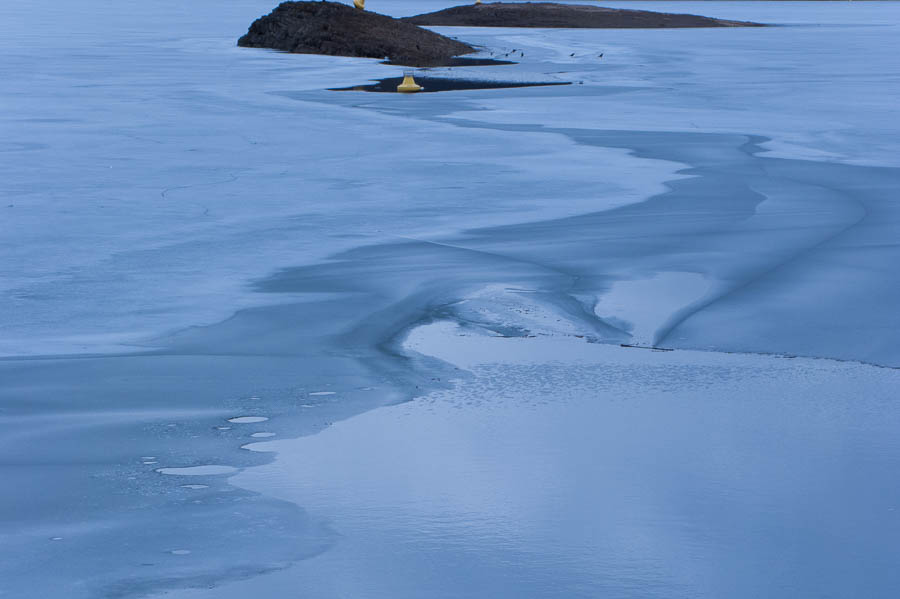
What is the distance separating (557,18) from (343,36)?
15726 mm

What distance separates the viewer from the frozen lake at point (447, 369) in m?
2.84

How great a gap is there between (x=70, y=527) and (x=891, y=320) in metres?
3.19

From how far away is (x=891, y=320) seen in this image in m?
4.75

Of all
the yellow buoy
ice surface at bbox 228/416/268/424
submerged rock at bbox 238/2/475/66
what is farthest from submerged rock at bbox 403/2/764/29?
ice surface at bbox 228/416/268/424

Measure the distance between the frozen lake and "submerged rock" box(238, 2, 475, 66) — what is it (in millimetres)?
12519

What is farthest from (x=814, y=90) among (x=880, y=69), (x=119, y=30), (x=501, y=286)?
(x=119, y=30)

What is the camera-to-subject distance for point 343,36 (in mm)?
22703

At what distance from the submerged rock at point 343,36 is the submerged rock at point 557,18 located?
11170 millimetres

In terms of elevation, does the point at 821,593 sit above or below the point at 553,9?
below

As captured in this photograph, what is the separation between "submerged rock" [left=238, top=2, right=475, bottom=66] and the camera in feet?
71.9

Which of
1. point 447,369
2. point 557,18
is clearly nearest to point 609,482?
point 447,369

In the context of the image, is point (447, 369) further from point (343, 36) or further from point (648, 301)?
point (343, 36)

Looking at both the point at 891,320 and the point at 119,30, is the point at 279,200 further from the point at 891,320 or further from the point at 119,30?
the point at 119,30

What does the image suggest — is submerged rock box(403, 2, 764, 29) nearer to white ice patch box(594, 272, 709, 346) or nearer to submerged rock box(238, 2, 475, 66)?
submerged rock box(238, 2, 475, 66)
